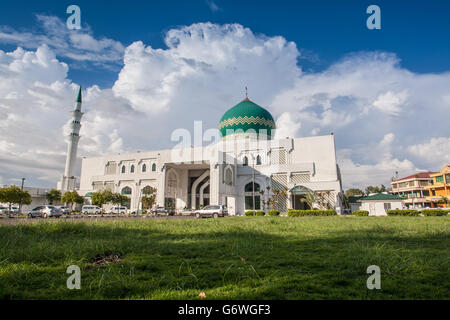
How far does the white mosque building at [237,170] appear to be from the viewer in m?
29.2

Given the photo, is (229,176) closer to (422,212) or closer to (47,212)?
(47,212)

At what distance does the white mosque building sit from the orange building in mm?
21212

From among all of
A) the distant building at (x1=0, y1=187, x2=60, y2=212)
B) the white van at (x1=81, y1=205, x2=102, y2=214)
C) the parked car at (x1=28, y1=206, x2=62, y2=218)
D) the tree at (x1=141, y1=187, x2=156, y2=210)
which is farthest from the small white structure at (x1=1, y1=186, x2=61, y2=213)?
the parked car at (x1=28, y1=206, x2=62, y2=218)

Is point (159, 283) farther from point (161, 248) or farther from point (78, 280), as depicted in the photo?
point (161, 248)

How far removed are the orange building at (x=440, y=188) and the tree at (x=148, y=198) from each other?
125 feet

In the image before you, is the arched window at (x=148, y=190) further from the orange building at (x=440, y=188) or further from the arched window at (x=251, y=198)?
the orange building at (x=440, y=188)

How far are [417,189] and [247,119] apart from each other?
3301 cm

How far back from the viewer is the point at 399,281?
3.38 m

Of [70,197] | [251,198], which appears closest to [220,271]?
[251,198]

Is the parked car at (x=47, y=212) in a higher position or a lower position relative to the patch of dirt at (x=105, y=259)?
higher

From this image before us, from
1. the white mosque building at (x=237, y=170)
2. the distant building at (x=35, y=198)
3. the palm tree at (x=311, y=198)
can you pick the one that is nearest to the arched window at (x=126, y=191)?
the white mosque building at (x=237, y=170)

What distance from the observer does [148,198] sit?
29516 mm

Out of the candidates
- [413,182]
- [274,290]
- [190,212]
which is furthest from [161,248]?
[413,182]

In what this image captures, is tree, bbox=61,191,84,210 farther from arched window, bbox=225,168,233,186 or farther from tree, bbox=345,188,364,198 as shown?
tree, bbox=345,188,364,198
